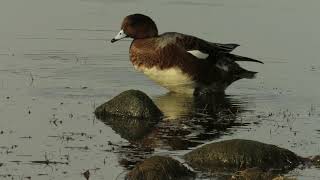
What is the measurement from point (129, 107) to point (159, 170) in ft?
11.6

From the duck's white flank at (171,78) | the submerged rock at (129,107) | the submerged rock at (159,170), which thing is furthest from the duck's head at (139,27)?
the submerged rock at (159,170)

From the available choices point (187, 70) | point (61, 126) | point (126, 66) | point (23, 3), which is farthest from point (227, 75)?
point (23, 3)

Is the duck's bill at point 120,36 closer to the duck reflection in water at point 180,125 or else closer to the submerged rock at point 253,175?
the duck reflection in water at point 180,125

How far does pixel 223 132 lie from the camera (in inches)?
498

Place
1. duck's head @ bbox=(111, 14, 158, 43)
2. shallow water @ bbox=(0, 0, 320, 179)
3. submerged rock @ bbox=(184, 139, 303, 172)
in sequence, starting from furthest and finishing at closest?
1. duck's head @ bbox=(111, 14, 158, 43)
2. shallow water @ bbox=(0, 0, 320, 179)
3. submerged rock @ bbox=(184, 139, 303, 172)

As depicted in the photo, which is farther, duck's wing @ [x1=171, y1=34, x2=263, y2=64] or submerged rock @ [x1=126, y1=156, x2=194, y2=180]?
duck's wing @ [x1=171, y1=34, x2=263, y2=64]

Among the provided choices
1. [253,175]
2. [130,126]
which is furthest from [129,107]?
[253,175]

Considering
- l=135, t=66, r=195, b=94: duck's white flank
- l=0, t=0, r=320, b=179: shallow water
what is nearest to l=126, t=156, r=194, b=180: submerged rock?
l=0, t=0, r=320, b=179: shallow water

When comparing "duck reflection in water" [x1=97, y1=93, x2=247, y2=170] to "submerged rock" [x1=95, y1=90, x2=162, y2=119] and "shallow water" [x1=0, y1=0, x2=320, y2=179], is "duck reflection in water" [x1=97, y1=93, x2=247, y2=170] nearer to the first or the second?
"shallow water" [x1=0, y1=0, x2=320, y2=179]

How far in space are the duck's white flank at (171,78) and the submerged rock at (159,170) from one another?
17.2 ft

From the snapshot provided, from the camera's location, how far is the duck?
597 inches

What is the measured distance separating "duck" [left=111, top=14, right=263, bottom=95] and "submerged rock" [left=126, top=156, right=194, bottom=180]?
5.28 meters

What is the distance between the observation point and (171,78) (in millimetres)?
15289

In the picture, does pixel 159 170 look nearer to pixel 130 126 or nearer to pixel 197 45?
pixel 130 126
